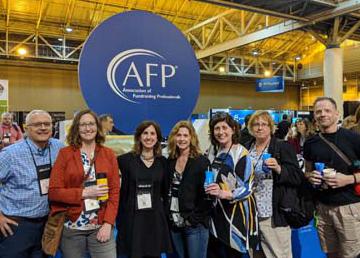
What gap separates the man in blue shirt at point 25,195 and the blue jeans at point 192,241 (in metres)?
0.77

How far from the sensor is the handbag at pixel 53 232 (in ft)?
6.14

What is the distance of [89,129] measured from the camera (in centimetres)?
196

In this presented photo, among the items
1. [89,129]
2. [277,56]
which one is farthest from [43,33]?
[89,129]

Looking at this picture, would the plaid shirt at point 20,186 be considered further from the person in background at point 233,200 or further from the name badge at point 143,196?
the person in background at point 233,200

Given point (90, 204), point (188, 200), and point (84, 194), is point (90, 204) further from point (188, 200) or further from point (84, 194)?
point (188, 200)

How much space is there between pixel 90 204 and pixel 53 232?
23 cm

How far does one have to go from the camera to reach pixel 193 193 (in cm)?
216

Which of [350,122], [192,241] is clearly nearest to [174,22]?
[350,122]

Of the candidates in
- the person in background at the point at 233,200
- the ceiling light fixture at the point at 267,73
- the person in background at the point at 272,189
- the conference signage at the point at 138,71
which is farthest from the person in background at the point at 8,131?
the ceiling light fixture at the point at 267,73

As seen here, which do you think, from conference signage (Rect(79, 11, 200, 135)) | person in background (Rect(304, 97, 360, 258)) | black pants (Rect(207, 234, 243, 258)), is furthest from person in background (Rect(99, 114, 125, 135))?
person in background (Rect(304, 97, 360, 258))

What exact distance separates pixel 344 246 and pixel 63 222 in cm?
167

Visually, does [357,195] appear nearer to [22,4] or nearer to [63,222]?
[63,222]

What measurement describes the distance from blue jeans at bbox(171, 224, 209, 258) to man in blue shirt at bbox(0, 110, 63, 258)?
0.77 m

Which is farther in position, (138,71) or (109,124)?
(138,71)
